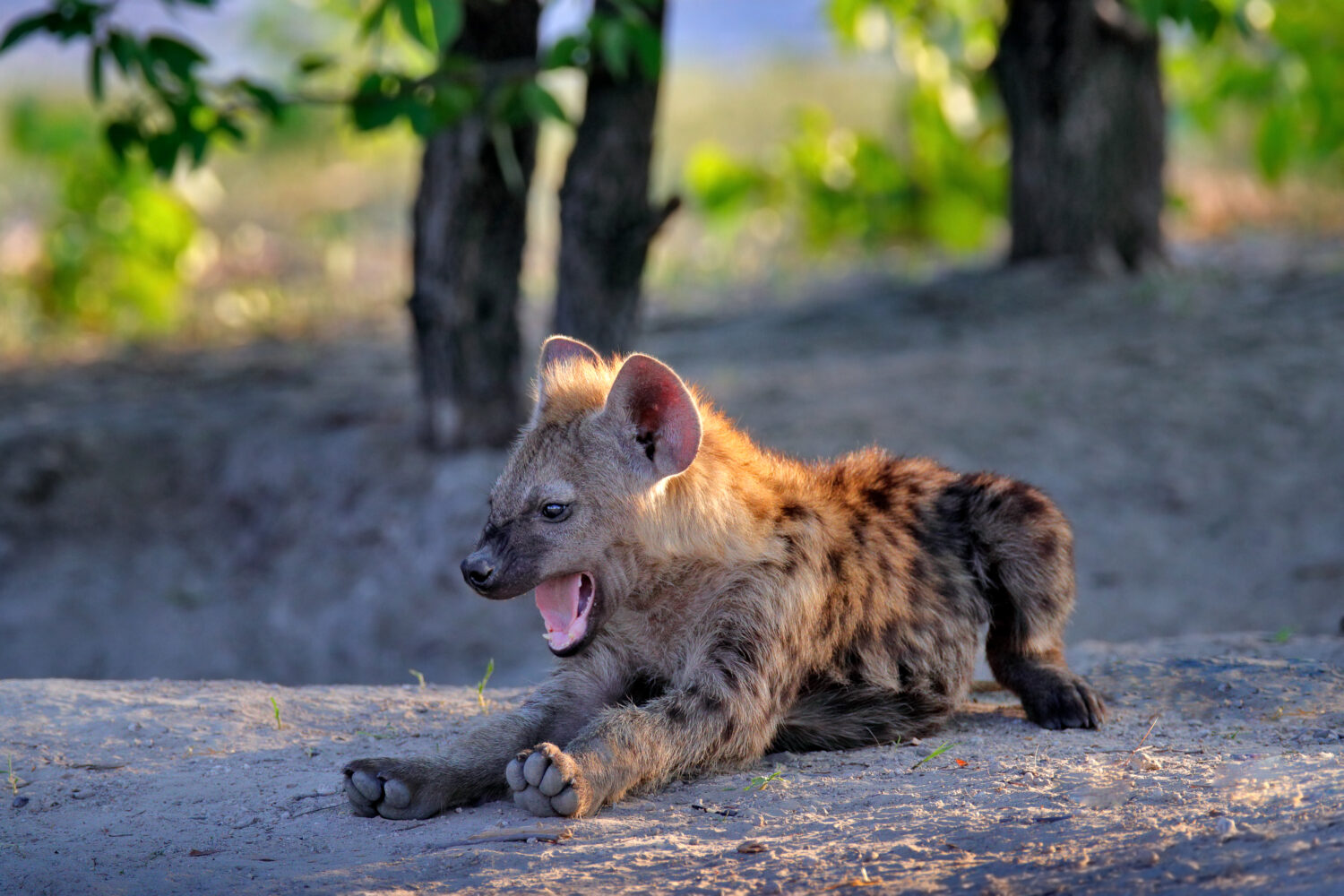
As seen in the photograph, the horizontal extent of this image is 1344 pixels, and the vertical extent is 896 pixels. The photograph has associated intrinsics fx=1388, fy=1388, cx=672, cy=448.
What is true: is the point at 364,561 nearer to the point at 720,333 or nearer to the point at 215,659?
the point at 215,659

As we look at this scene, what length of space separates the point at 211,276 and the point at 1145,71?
800cm

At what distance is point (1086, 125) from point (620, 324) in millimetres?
3711

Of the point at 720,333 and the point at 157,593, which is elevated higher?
the point at 720,333

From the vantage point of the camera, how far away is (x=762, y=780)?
9.82 feet

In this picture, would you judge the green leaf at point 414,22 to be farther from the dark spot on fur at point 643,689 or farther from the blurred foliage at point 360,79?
the dark spot on fur at point 643,689

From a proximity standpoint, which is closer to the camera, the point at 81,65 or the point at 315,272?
the point at 315,272

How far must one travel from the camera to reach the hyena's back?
131 inches


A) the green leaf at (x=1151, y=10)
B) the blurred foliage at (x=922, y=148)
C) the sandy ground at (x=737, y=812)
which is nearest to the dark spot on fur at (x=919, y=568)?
the sandy ground at (x=737, y=812)

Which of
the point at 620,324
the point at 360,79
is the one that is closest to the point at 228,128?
the point at 360,79

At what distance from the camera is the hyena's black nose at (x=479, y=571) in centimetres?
299

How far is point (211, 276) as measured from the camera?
12305mm

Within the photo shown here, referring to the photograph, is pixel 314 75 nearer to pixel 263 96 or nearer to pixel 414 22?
pixel 263 96

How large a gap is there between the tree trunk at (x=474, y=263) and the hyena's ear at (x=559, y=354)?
8.95 feet

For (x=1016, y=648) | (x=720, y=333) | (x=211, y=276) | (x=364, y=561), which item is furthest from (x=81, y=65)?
(x=1016, y=648)
